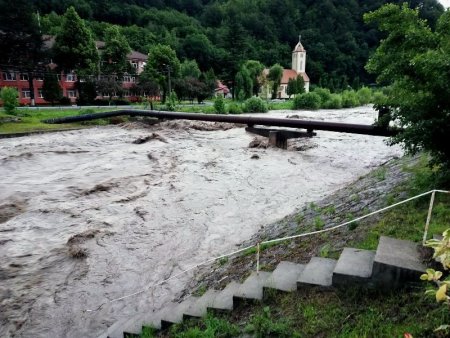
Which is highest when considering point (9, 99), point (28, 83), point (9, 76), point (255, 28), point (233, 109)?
point (255, 28)

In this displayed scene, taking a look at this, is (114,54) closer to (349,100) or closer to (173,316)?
(349,100)

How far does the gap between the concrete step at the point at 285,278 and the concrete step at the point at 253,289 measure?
109 millimetres

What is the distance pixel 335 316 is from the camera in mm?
3264

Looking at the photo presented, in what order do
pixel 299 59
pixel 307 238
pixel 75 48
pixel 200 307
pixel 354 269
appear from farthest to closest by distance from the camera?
pixel 299 59 → pixel 75 48 → pixel 307 238 → pixel 200 307 → pixel 354 269

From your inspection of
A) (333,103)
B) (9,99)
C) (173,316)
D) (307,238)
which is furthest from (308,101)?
(173,316)

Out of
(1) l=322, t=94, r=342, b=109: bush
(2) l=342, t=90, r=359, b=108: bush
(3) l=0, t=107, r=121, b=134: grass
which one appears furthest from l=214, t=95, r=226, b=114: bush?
(2) l=342, t=90, r=359, b=108: bush

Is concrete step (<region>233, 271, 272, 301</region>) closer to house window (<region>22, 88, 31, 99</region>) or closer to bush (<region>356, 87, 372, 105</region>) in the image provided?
house window (<region>22, 88, 31, 99</region>)

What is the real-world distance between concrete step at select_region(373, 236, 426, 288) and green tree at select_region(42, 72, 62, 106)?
156ft

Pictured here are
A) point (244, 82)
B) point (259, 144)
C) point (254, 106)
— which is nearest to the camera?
point (259, 144)

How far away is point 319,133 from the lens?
2553 cm

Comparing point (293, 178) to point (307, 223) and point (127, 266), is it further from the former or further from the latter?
point (127, 266)

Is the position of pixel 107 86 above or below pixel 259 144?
above

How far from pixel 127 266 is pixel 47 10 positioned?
335 feet

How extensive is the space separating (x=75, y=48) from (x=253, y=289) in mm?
49635
